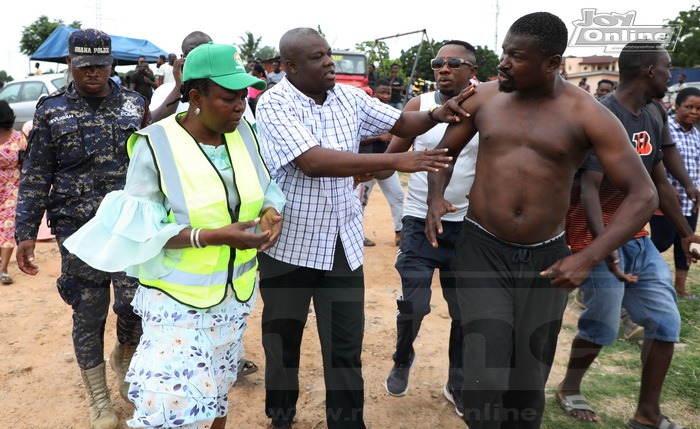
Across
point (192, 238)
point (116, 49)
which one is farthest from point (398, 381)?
point (116, 49)

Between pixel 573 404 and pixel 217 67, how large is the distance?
284 cm

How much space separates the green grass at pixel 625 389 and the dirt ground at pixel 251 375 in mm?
297

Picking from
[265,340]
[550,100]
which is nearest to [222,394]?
[265,340]

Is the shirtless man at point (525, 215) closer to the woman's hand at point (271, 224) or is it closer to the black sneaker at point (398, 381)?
the woman's hand at point (271, 224)

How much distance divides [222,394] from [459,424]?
5.16ft

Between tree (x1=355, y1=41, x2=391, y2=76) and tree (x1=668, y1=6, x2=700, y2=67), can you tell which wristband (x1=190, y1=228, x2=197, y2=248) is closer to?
tree (x1=355, y1=41, x2=391, y2=76)

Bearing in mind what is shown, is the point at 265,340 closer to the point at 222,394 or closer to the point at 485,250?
the point at 222,394

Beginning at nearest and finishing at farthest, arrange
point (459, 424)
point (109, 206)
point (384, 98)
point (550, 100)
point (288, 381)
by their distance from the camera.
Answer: point (109, 206)
point (550, 100)
point (288, 381)
point (459, 424)
point (384, 98)

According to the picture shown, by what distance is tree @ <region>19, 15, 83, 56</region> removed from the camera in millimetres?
34128

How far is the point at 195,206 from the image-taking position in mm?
2299

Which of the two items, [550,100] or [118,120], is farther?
[118,120]

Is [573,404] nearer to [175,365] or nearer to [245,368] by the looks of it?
[245,368]

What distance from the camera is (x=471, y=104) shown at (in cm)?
280

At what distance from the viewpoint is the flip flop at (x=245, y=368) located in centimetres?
393
